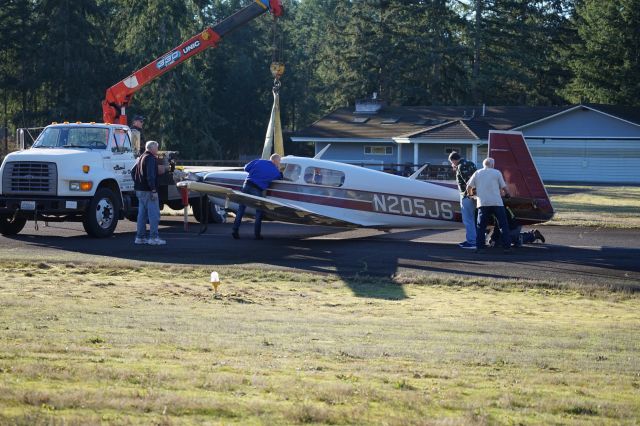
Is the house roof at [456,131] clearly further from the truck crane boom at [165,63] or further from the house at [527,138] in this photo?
the truck crane boom at [165,63]

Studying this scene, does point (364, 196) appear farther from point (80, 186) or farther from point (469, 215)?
point (80, 186)

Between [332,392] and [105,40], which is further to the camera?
[105,40]

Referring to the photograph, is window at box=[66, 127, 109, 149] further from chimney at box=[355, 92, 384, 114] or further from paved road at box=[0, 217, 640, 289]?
chimney at box=[355, 92, 384, 114]

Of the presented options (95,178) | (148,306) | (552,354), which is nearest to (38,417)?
(552,354)

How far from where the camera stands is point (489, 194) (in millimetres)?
17828

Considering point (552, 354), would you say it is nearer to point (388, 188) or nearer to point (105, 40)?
point (388, 188)

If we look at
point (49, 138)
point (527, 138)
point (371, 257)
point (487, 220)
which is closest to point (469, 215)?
point (487, 220)

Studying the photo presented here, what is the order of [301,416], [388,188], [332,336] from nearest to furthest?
[301,416]
[332,336]
[388,188]

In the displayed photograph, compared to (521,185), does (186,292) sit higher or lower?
lower

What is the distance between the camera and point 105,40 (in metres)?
68.9

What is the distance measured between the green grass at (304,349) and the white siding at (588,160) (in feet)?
152

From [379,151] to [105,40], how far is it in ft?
74.4

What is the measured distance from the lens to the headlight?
1970 centimetres

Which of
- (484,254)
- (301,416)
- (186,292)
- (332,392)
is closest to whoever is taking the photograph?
(301,416)
